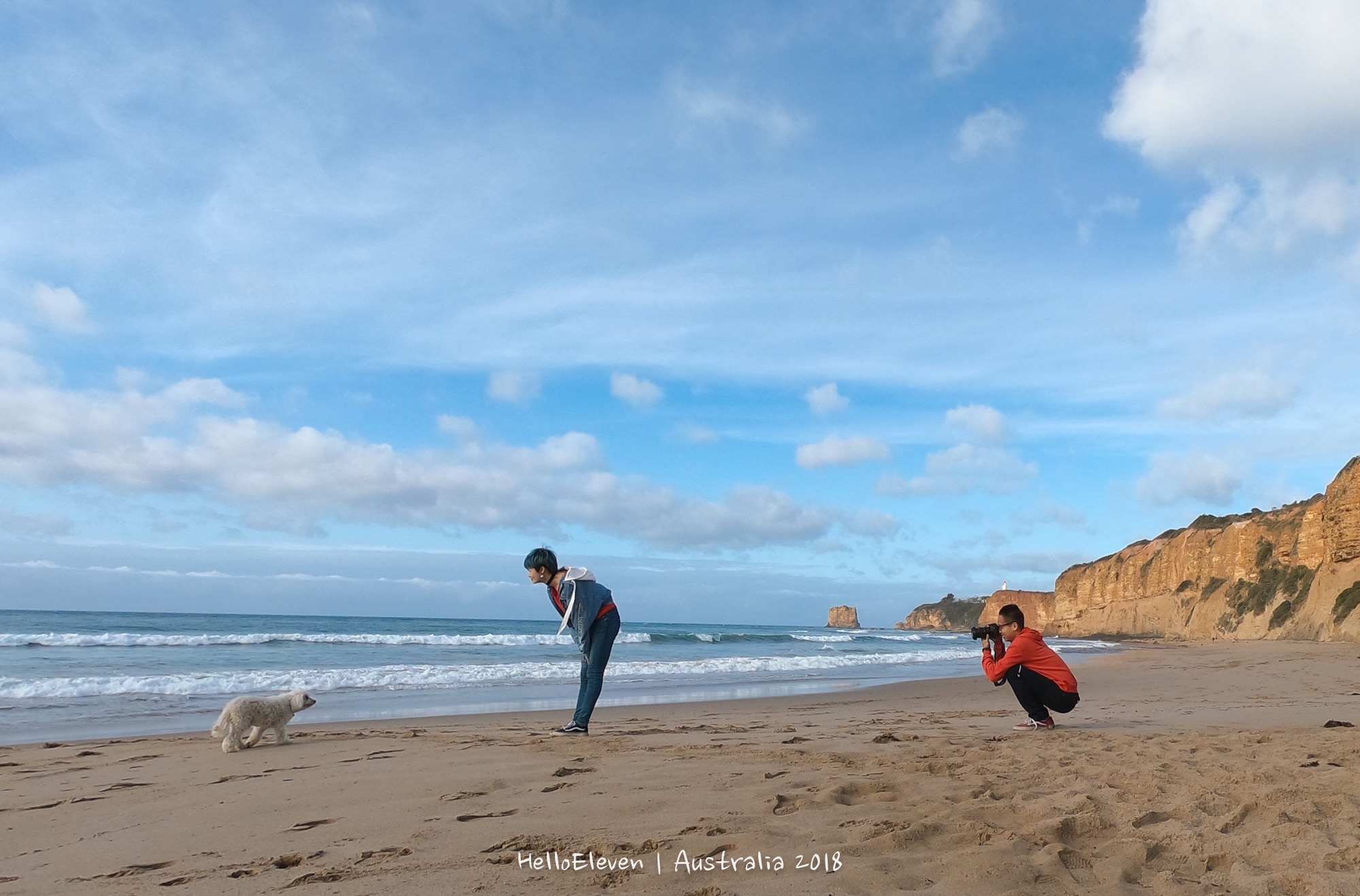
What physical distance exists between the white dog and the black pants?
20.3ft

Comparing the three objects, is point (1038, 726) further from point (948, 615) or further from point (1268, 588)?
point (948, 615)

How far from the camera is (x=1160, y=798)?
4059 millimetres

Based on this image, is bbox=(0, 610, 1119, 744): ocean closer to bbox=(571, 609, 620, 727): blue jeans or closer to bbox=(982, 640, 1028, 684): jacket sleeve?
bbox=(571, 609, 620, 727): blue jeans

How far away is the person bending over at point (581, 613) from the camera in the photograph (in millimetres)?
6840

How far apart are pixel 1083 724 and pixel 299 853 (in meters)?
6.85

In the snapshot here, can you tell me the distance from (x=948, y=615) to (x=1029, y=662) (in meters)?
123

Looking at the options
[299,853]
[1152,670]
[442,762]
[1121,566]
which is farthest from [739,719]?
[1121,566]

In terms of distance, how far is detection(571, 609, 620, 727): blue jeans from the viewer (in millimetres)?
6883

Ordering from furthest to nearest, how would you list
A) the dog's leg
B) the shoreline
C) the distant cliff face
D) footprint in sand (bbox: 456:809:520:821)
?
the distant cliff face, the shoreline, the dog's leg, footprint in sand (bbox: 456:809:520:821)

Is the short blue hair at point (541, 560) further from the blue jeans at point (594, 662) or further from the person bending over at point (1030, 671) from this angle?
the person bending over at point (1030, 671)

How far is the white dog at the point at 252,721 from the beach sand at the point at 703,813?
0.19 metres

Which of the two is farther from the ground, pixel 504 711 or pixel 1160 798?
pixel 1160 798

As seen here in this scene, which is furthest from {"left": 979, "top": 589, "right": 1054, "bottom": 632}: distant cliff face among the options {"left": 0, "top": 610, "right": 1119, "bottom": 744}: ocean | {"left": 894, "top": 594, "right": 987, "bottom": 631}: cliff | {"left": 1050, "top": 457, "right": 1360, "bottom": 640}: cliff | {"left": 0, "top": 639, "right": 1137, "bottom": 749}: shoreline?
{"left": 0, "top": 639, "right": 1137, "bottom": 749}: shoreline

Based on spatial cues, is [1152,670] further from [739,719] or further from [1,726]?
[1,726]
